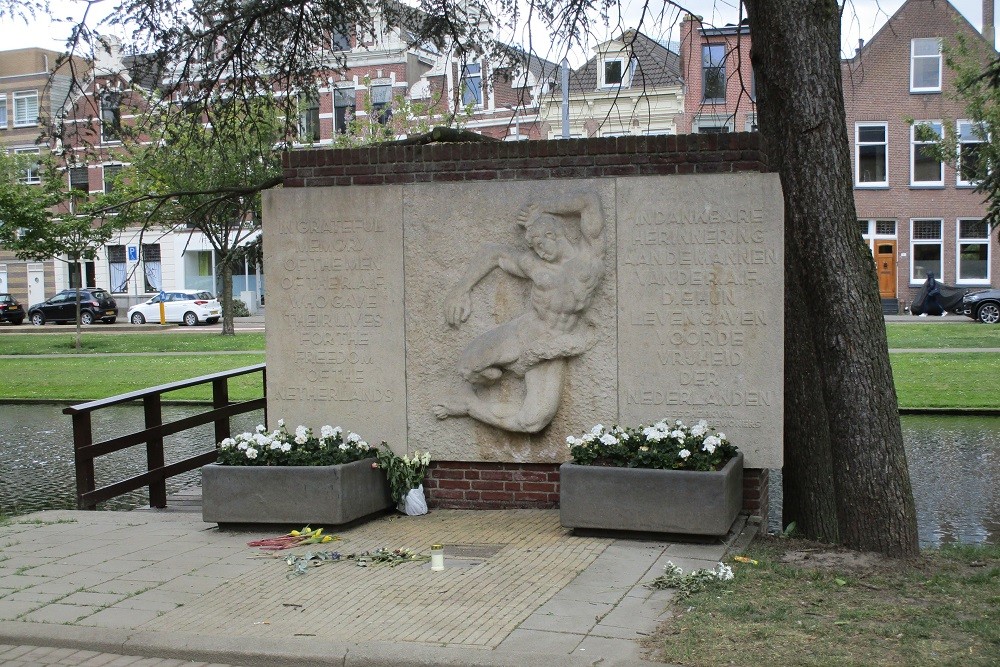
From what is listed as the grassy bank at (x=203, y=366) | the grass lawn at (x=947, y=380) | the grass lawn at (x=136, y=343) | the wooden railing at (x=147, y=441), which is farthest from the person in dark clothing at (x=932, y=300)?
the wooden railing at (x=147, y=441)

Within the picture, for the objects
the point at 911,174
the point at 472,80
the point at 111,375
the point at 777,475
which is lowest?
the point at 777,475

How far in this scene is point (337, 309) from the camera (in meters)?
9.30

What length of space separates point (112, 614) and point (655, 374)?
4.34m

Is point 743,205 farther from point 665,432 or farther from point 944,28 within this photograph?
point 944,28

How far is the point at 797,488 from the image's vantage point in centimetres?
906

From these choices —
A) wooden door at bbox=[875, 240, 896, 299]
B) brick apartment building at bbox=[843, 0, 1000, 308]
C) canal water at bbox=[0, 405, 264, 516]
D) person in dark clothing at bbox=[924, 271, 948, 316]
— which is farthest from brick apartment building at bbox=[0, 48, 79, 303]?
person in dark clothing at bbox=[924, 271, 948, 316]

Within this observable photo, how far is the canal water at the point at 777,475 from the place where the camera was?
10133 mm

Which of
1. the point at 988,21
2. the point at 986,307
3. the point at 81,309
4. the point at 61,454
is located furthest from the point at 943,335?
the point at 81,309

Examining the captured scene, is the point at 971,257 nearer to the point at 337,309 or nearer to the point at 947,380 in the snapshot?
the point at 947,380

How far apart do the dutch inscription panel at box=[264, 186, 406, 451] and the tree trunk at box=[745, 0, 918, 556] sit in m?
3.19

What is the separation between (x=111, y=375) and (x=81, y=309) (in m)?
23.9

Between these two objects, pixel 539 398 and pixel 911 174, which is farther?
pixel 911 174

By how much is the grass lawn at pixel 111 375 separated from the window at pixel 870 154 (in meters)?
25.1

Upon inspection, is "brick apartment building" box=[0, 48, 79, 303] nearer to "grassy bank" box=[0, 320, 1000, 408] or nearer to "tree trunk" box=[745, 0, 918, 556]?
"grassy bank" box=[0, 320, 1000, 408]
